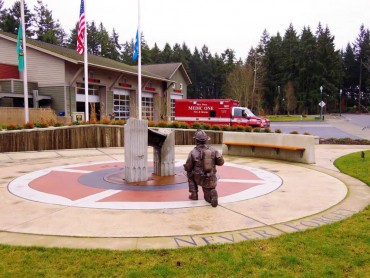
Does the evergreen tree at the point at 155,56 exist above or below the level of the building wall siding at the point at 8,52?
above

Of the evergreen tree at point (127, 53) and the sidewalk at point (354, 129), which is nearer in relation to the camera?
the sidewalk at point (354, 129)

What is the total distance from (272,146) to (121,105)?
87.9 ft

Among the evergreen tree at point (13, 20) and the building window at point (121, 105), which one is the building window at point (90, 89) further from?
the evergreen tree at point (13, 20)

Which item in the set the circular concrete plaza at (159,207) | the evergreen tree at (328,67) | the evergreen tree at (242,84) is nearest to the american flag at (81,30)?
the circular concrete plaza at (159,207)

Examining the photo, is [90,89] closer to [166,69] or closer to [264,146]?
[166,69]

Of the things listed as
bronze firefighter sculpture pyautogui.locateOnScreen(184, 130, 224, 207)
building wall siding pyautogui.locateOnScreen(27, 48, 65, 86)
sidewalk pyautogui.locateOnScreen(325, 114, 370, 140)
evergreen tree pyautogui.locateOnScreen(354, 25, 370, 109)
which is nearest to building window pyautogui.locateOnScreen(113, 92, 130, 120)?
building wall siding pyautogui.locateOnScreen(27, 48, 65, 86)

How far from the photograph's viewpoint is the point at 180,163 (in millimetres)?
11461

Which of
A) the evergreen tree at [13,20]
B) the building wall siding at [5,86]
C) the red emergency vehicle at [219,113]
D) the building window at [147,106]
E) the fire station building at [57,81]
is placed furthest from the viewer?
the evergreen tree at [13,20]

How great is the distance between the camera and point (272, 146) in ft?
40.2

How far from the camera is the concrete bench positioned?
11523mm

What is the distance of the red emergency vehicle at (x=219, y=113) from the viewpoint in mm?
27234

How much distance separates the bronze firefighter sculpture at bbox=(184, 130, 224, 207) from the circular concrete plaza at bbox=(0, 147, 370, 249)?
311mm

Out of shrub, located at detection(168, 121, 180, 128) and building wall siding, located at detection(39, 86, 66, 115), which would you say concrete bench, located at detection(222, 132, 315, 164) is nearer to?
shrub, located at detection(168, 121, 180, 128)

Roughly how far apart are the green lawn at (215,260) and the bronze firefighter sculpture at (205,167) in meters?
1.92
